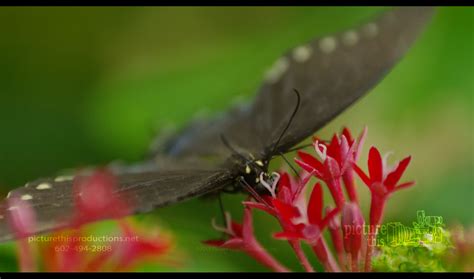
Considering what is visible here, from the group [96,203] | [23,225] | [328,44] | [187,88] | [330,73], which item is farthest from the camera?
[187,88]

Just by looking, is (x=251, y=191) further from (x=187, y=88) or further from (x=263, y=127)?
(x=187, y=88)

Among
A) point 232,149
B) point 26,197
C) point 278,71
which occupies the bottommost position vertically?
point 26,197

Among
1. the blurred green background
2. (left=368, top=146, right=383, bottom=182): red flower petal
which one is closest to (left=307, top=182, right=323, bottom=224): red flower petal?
(left=368, top=146, right=383, bottom=182): red flower petal

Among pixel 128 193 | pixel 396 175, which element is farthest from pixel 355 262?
pixel 128 193

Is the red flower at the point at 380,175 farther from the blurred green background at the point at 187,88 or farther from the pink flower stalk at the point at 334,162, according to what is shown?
the blurred green background at the point at 187,88

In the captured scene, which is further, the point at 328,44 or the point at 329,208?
the point at 328,44
